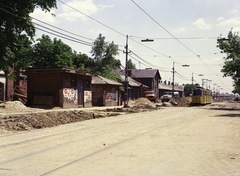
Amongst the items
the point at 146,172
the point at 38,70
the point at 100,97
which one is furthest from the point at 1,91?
the point at 146,172

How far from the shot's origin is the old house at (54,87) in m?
33.4

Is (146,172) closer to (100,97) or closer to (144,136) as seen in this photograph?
(144,136)

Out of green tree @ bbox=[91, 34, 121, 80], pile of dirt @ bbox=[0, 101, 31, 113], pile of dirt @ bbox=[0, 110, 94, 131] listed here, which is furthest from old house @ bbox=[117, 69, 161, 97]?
pile of dirt @ bbox=[0, 110, 94, 131]

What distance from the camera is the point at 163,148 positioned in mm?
9930

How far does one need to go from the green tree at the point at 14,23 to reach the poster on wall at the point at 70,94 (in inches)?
289

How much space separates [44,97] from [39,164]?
2723 cm

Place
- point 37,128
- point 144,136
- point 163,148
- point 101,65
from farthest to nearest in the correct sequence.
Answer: point 101,65 → point 37,128 → point 144,136 → point 163,148

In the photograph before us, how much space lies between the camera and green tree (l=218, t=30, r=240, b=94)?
39791 millimetres

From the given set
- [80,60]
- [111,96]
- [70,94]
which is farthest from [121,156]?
[80,60]

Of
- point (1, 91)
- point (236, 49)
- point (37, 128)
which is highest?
point (236, 49)

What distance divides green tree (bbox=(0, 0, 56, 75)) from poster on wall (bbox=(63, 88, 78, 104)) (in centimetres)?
733

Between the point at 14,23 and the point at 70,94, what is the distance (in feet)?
37.1

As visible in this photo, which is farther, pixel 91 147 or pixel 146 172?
pixel 91 147

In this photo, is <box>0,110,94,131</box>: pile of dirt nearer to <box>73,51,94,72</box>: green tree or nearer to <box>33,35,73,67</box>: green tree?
Answer: <box>33,35,73,67</box>: green tree
